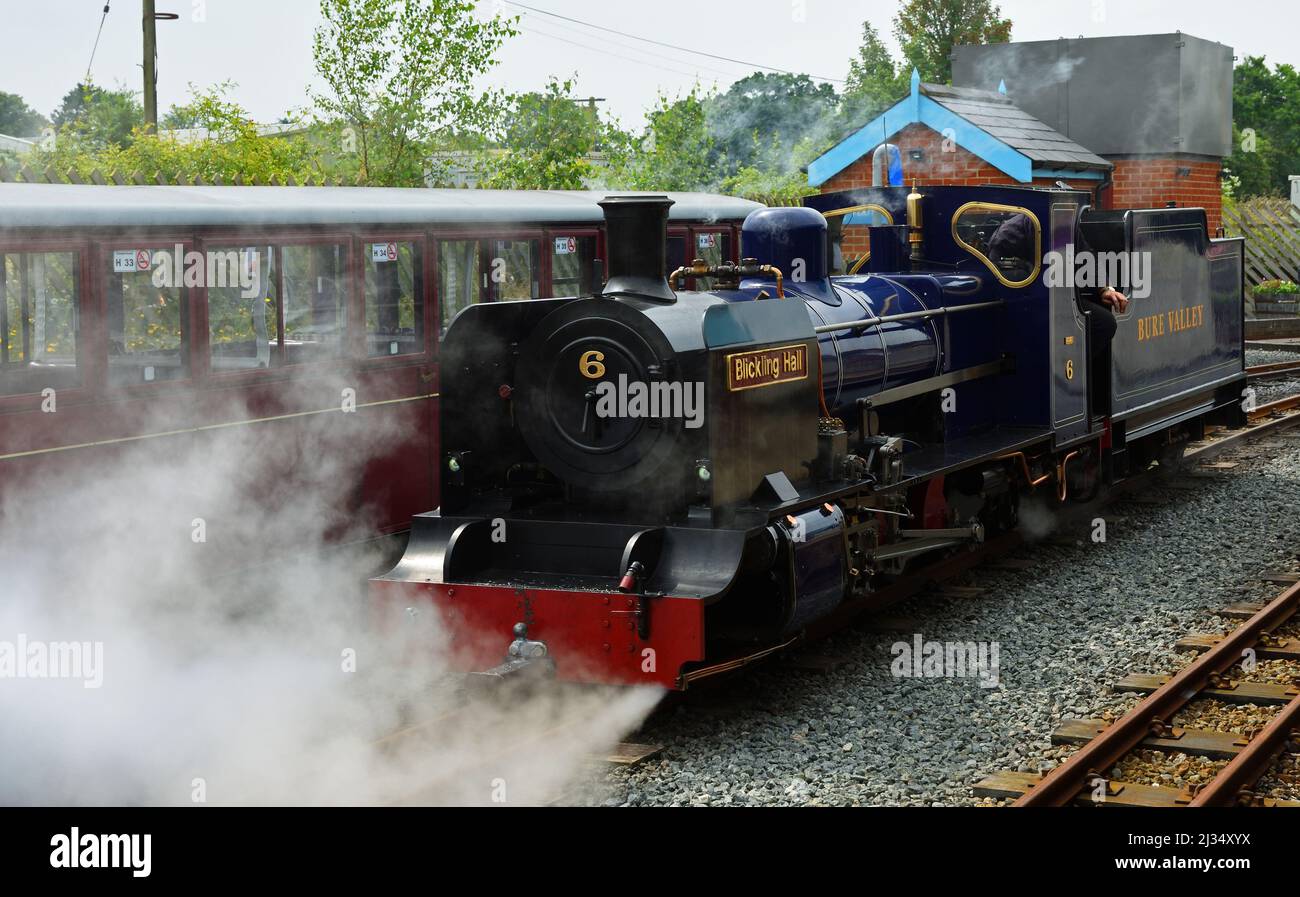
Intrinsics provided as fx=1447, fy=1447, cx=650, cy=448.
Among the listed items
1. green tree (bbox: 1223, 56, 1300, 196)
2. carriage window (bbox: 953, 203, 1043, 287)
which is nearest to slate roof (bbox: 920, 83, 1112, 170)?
carriage window (bbox: 953, 203, 1043, 287)

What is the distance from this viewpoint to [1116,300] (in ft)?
32.6

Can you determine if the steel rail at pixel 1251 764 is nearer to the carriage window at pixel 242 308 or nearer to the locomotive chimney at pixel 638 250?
the locomotive chimney at pixel 638 250

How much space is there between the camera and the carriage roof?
7188mm

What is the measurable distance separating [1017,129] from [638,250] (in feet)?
48.8

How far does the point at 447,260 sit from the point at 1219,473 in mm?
6966

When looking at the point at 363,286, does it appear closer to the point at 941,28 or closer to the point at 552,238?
the point at 552,238

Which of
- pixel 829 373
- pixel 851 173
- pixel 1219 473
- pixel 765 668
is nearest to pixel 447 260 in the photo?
pixel 829 373

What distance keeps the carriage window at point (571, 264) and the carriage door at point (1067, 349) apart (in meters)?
3.22

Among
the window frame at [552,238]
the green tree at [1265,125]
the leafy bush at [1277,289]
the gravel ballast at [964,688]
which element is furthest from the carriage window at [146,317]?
the green tree at [1265,125]

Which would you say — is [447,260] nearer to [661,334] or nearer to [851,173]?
[661,334]

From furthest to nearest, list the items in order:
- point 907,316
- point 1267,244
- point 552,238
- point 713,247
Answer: point 1267,244
point 713,247
point 552,238
point 907,316

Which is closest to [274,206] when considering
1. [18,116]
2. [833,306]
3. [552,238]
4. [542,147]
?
[552,238]

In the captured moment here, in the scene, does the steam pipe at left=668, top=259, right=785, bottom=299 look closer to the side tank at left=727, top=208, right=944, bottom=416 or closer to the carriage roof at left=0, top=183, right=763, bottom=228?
the side tank at left=727, top=208, right=944, bottom=416

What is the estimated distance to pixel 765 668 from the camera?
22.8 feet
